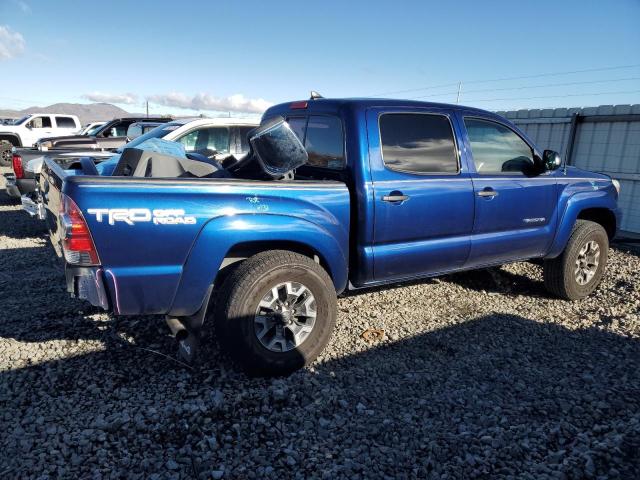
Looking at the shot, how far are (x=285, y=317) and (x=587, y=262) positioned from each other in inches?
143

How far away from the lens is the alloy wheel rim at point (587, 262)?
494 centimetres

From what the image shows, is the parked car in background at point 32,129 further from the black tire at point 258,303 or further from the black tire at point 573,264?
the black tire at point 573,264

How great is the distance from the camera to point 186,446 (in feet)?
8.27

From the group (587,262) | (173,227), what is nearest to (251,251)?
(173,227)

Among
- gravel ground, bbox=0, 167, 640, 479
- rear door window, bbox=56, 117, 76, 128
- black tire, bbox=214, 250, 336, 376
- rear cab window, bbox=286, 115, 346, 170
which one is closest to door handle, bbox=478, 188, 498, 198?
gravel ground, bbox=0, 167, 640, 479

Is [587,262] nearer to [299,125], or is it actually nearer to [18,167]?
[299,125]

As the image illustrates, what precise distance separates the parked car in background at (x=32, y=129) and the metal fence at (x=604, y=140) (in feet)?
53.6

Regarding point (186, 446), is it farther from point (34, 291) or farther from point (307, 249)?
point (34, 291)

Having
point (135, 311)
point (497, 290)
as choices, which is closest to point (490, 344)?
point (497, 290)

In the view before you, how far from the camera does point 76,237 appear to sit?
2.63 meters

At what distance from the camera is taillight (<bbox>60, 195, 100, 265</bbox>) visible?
262 centimetres

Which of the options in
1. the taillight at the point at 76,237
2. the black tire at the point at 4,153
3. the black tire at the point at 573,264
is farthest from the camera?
the black tire at the point at 4,153

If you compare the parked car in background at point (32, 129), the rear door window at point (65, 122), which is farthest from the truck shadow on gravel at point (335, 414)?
the rear door window at point (65, 122)

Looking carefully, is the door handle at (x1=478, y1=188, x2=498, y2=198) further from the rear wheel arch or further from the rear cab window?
the rear wheel arch
